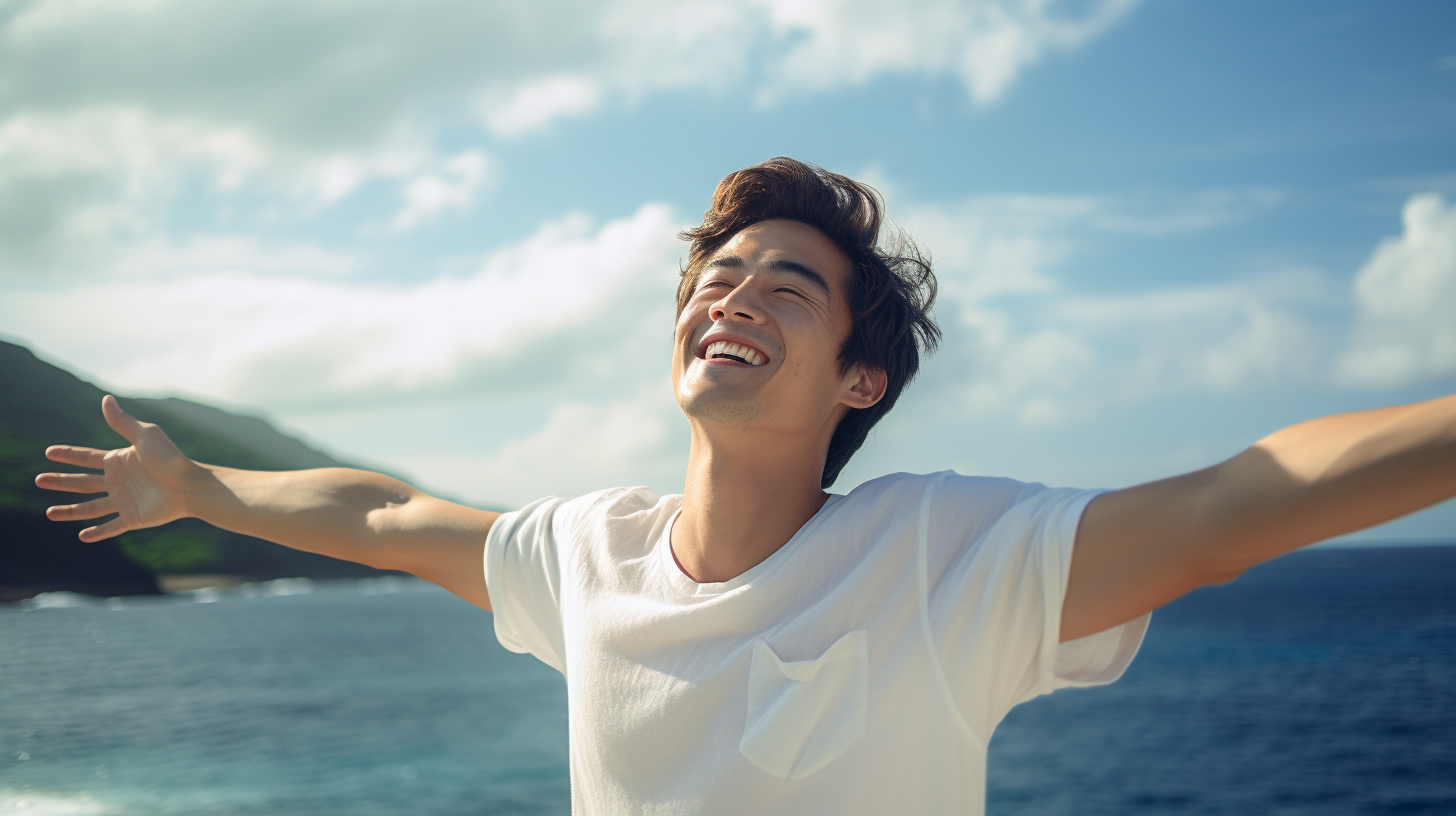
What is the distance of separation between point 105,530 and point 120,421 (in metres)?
0.39

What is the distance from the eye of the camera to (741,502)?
100 inches

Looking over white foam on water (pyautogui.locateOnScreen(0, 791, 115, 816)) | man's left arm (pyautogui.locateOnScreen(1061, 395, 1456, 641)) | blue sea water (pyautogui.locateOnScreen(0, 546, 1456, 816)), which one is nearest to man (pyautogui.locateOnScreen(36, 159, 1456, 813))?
man's left arm (pyautogui.locateOnScreen(1061, 395, 1456, 641))

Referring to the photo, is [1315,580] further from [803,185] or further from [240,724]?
[803,185]

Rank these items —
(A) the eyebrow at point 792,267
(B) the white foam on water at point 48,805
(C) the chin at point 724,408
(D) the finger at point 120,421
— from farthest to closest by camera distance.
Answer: (B) the white foam on water at point 48,805 → (D) the finger at point 120,421 → (A) the eyebrow at point 792,267 → (C) the chin at point 724,408

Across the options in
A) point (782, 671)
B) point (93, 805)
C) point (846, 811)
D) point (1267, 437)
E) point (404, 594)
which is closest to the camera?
point (1267, 437)

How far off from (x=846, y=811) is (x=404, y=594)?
213m

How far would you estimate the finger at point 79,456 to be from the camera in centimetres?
311

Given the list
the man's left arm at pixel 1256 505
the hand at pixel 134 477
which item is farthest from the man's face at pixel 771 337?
the hand at pixel 134 477

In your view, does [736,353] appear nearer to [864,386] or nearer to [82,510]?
[864,386]

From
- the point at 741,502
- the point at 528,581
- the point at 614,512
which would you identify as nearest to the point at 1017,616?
the point at 741,502

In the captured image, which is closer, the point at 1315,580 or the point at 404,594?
the point at 1315,580

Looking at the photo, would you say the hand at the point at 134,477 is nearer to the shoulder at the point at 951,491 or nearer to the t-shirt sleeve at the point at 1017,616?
the shoulder at the point at 951,491

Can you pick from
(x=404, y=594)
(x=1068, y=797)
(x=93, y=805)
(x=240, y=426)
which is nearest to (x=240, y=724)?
(x=93, y=805)

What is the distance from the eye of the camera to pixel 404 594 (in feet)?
648
